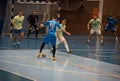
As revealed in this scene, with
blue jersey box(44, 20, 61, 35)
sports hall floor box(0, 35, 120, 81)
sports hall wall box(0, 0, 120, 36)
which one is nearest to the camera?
sports hall floor box(0, 35, 120, 81)

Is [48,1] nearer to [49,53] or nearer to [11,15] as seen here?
[11,15]

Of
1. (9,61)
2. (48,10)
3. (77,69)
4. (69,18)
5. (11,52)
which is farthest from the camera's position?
(69,18)

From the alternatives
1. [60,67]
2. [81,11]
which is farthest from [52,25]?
[81,11]

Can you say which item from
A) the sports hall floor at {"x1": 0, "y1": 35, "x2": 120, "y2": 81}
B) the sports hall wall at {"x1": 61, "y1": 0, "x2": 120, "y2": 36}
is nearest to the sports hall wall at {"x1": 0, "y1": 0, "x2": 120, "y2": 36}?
the sports hall wall at {"x1": 61, "y1": 0, "x2": 120, "y2": 36}

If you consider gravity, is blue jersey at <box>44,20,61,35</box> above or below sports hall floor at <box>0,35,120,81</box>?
above

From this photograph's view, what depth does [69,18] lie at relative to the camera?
33125 mm

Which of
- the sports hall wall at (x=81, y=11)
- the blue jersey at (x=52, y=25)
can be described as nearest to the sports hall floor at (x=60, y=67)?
the blue jersey at (x=52, y=25)

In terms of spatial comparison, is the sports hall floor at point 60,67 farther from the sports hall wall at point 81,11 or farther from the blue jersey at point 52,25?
the sports hall wall at point 81,11

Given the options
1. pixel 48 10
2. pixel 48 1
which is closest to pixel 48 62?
pixel 48 10

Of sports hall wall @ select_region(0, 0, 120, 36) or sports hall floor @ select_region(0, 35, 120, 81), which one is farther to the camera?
sports hall wall @ select_region(0, 0, 120, 36)

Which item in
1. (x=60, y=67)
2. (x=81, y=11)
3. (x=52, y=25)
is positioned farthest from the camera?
(x=81, y=11)

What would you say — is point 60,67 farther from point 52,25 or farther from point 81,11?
point 81,11

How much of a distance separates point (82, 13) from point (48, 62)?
749 inches

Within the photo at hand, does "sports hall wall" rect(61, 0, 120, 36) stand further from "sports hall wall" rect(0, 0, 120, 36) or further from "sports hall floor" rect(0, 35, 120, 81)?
"sports hall floor" rect(0, 35, 120, 81)
